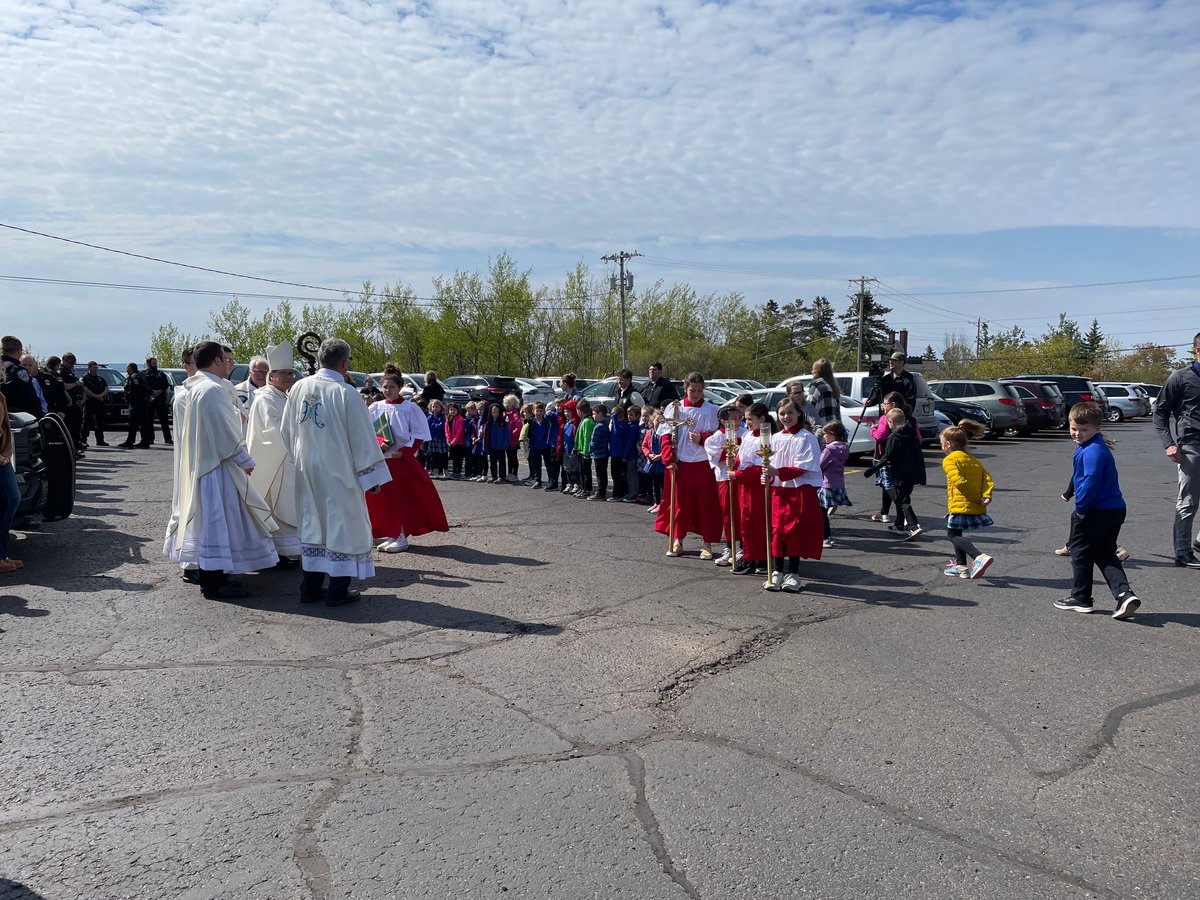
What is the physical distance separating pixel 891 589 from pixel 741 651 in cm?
240

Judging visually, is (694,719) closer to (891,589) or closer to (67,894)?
(67,894)

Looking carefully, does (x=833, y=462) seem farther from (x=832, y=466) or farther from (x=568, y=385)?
(x=568, y=385)

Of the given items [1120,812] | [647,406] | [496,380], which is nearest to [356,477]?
[1120,812]

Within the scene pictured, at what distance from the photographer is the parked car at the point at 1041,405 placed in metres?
29.5

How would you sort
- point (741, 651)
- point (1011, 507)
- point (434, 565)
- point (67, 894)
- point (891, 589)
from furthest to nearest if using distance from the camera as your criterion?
point (1011, 507) < point (434, 565) < point (891, 589) < point (741, 651) < point (67, 894)

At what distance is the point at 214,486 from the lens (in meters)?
7.54

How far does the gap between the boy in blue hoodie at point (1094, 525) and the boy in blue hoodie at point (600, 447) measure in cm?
789

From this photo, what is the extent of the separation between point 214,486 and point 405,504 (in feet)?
8.12

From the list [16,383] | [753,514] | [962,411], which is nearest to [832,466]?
[753,514]

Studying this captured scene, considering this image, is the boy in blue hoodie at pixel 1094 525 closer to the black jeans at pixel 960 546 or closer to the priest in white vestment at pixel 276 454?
the black jeans at pixel 960 546

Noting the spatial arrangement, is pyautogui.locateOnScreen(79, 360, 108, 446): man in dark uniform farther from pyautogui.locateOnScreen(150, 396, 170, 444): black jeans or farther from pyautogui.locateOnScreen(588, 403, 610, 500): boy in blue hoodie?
pyautogui.locateOnScreen(588, 403, 610, 500): boy in blue hoodie

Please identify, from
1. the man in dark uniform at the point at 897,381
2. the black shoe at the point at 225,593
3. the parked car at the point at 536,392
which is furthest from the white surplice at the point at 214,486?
the parked car at the point at 536,392

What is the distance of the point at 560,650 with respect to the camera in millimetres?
6164

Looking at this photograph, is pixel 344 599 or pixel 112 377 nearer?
pixel 344 599
